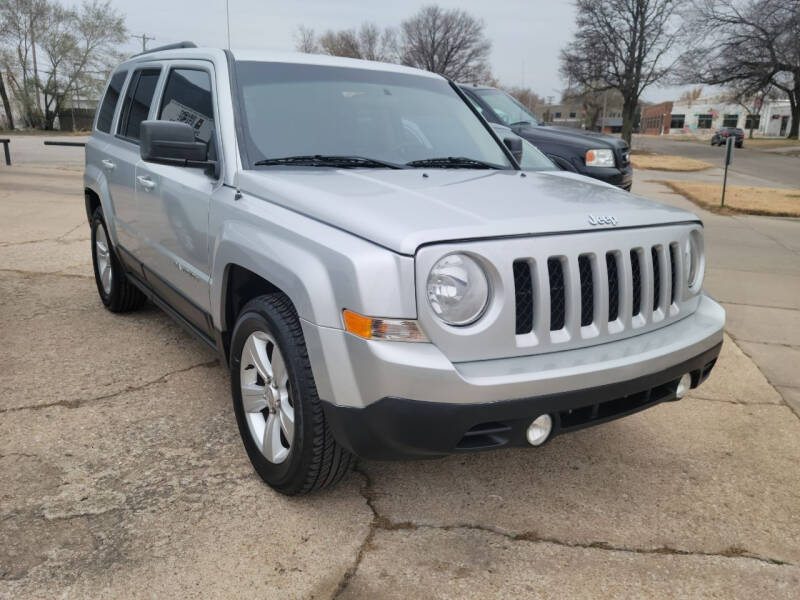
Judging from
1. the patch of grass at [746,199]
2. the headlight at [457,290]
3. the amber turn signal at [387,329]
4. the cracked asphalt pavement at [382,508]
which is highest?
the headlight at [457,290]

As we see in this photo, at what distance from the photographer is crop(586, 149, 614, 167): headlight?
8.98m

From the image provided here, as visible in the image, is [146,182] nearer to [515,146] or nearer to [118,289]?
[118,289]

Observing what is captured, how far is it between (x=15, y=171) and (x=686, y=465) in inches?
676

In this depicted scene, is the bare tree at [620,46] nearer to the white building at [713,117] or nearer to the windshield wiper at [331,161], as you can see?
the windshield wiper at [331,161]

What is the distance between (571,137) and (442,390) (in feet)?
25.5

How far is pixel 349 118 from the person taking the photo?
3.61 m

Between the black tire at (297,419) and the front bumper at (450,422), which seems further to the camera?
the black tire at (297,419)

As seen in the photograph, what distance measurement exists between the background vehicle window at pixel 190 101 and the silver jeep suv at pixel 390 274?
19 mm

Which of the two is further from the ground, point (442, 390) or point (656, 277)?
point (656, 277)

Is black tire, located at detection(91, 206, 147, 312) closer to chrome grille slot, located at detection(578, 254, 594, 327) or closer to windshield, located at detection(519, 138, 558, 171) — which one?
windshield, located at detection(519, 138, 558, 171)

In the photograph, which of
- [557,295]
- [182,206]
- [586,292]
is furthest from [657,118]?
[557,295]

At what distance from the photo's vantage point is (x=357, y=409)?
7.79 feet

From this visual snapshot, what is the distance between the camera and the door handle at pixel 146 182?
157 inches

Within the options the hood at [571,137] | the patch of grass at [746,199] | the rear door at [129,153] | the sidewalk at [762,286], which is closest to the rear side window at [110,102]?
A: the rear door at [129,153]
